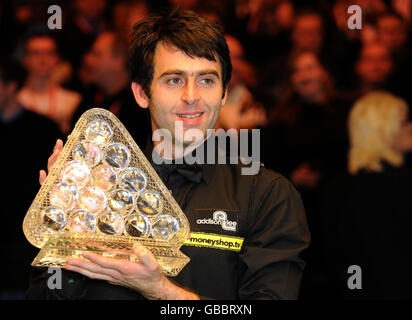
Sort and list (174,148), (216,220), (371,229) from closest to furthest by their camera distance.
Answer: (216,220) → (174,148) → (371,229)

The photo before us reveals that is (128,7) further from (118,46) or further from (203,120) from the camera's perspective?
(203,120)

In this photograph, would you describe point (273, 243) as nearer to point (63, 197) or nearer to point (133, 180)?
point (133, 180)

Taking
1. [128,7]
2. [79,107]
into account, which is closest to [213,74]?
[79,107]

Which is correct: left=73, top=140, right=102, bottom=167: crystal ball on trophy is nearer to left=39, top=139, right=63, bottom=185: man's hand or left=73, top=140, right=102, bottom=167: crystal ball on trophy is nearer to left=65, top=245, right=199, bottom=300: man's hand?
left=39, top=139, right=63, bottom=185: man's hand

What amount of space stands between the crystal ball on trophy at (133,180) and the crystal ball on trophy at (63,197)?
14 centimetres

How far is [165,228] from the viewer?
1762 mm

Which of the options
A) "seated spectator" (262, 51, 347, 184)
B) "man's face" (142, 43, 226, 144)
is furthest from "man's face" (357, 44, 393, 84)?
"man's face" (142, 43, 226, 144)

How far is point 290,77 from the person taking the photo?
4.27 metres

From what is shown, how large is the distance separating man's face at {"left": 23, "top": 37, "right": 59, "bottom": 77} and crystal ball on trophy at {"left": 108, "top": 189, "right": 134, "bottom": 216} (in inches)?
105

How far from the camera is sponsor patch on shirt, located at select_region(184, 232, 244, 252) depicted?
1988mm

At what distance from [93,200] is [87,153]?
0.47 ft

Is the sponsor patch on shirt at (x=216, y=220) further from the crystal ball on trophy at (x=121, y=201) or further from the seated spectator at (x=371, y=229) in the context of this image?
the seated spectator at (x=371, y=229)

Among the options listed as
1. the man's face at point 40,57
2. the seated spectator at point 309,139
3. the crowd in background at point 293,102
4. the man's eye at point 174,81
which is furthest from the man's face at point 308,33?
the man's eye at point 174,81

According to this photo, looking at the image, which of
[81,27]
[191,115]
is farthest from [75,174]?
[81,27]
